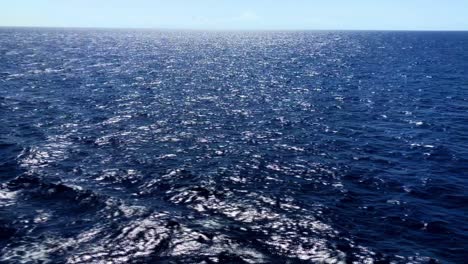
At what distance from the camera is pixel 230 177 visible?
41156 mm

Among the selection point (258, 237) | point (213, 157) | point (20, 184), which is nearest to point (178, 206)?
point (258, 237)

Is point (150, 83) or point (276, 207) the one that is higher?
point (150, 83)

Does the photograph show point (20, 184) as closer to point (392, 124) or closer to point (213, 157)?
point (213, 157)

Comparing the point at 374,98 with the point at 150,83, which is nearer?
the point at 374,98

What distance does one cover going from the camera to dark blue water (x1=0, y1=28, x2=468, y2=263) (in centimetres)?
2839

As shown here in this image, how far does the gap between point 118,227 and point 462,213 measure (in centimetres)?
3239

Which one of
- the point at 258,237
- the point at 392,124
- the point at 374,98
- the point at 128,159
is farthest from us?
the point at 374,98

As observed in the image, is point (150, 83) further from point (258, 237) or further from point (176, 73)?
point (258, 237)

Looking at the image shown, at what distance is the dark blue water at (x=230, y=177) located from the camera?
93.1 ft

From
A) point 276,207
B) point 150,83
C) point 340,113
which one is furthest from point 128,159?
point 150,83

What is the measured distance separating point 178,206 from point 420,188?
87.2 feet

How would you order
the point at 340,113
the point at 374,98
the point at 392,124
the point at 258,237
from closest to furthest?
the point at 258,237, the point at 392,124, the point at 340,113, the point at 374,98

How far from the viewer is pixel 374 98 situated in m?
83.0

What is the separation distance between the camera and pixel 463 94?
8550 centimetres
